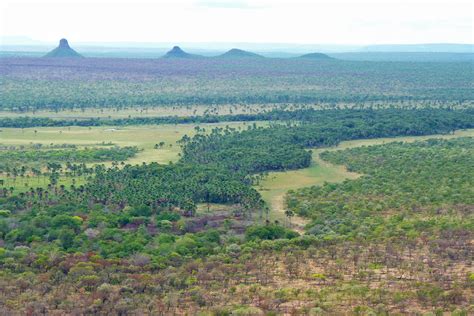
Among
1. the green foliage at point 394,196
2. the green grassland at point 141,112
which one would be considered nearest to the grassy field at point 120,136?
the green grassland at point 141,112

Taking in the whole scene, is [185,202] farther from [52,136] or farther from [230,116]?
[230,116]

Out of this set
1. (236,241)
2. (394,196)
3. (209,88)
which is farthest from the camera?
(209,88)

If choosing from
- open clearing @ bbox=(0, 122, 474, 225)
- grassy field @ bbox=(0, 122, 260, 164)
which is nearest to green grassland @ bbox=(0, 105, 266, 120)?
grassy field @ bbox=(0, 122, 260, 164)

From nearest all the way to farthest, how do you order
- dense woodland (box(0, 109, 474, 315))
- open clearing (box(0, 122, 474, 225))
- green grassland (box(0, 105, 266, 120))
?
dense woodland (box(0, 109, 474, 315)) → open clearing (box(0, 122, 474, 225)) → green grassland (box(0, 105, 266, 120))

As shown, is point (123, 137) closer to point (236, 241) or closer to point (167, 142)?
point (167, 142)

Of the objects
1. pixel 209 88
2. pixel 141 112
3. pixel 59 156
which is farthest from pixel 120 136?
pixel 209 88

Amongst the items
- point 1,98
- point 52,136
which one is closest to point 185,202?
point 52,136

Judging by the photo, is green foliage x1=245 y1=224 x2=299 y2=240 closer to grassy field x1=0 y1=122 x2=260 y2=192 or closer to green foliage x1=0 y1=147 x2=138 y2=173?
green foliage x1=0 y1=147 x2=138 y2=173

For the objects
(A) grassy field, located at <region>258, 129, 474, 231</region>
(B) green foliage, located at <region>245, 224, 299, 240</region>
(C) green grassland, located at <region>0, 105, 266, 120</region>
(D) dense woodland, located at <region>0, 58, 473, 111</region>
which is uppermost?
(D) dense woodland, located at <region>0, 58, 473, 111</region>

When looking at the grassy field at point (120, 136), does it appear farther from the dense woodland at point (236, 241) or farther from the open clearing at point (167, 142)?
the dense woodland at point (236, 241)

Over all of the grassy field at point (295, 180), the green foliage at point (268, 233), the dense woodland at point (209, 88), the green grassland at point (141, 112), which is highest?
the dense woodland at point (209, 88)
